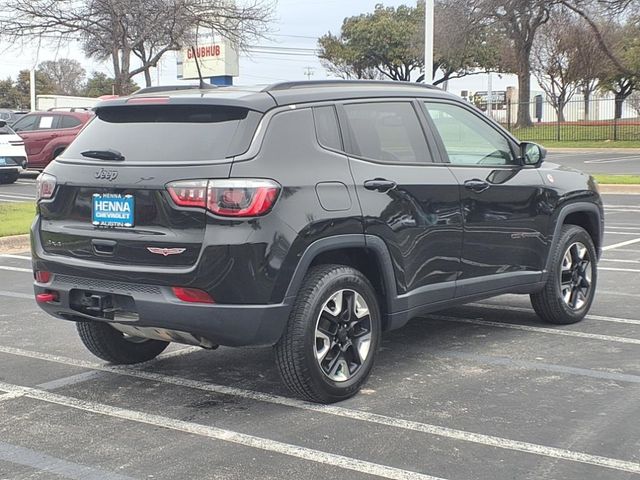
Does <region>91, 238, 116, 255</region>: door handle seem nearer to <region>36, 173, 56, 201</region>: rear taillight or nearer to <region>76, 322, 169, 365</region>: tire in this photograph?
<region>36, 173, 56, 201</region>: rear taillight

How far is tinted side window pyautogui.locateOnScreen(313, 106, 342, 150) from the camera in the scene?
495 cm

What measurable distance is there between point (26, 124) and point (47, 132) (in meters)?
0.89

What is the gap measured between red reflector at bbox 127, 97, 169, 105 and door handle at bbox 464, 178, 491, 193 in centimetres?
206

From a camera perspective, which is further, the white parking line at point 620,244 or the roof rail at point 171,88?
the white parking line at point 620,244

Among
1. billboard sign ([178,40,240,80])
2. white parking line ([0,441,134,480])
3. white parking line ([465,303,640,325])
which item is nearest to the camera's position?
white parking line ([0,441,134,480])

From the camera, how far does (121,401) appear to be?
494 centimetres

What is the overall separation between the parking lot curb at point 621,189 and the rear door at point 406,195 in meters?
14.6

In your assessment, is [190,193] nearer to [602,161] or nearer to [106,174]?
[106,174]

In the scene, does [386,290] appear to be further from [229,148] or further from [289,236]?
[229,148]

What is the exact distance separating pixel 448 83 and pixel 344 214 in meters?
74.6

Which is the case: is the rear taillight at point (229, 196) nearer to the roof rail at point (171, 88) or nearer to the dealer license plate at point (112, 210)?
the dealer license plate at point (112, 210)

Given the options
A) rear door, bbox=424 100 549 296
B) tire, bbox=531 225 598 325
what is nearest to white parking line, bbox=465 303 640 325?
tire, bbox=531 225 598 325

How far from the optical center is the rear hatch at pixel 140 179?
14.6 feet

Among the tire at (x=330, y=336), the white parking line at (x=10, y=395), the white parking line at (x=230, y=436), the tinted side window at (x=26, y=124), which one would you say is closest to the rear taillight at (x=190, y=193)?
the tire at (x=330, y=336)
